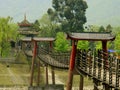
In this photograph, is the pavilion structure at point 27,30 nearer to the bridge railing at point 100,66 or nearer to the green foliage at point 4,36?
the green foliage at point 4,36

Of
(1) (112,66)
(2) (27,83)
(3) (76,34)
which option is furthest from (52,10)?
(1) (112,66)

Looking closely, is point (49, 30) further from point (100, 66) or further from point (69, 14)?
point (100, 66)

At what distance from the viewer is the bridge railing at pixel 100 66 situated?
15.9 m

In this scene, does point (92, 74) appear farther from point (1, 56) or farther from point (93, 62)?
point (1, 56)

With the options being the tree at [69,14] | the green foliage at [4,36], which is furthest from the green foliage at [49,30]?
the green foliage at [4,36]

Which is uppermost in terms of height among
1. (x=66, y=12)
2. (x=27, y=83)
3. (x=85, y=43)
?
(x=66, y=12)

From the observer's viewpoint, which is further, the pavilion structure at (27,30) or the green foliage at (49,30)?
the pavilion structure at (27,30)

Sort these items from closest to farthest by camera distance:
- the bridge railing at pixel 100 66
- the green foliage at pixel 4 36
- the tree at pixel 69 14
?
1. the bridge railing at pixel 100 66
2. the green foliage at pixel 4 36
3. the tree at pixel 69 14

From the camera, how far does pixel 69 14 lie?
252ft

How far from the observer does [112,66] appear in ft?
53.3

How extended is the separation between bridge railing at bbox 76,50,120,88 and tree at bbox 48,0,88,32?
52218 mm

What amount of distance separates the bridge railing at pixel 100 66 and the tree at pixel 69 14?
52.2 meters

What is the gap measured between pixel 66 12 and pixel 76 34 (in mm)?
56468

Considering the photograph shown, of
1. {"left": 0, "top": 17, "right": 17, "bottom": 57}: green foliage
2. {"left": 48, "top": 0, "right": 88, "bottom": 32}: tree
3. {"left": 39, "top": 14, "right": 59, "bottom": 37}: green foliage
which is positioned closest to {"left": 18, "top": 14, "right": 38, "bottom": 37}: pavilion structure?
{"left": 39, "top": 14, "right": 59, "bottom": 37}: green foliage
